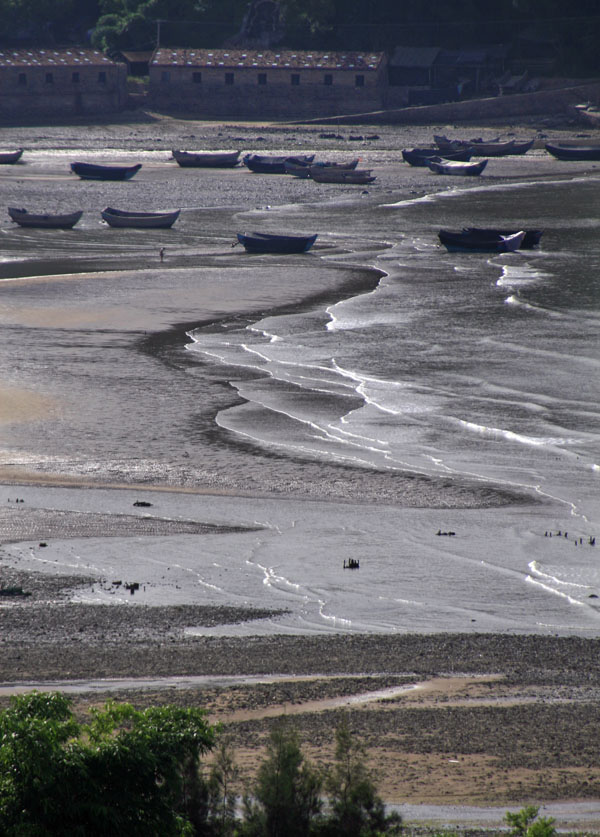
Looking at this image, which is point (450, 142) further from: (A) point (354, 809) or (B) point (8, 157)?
(A) point (354, 809)

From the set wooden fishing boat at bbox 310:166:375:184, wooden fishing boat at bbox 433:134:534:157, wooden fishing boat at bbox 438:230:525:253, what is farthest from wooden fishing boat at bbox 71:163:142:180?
wooden fishing boat at bbox 438:230:525:253

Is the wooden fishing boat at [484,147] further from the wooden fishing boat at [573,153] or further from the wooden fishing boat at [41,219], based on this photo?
the wooden fishing boat at [41,219]

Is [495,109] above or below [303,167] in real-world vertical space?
above

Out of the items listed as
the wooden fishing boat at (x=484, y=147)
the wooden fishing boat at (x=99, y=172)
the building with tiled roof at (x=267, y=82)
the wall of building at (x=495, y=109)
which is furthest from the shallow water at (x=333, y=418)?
the building with tiled roof at (x=267, y=82)

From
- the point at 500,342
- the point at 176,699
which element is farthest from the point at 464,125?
the point at 176,699

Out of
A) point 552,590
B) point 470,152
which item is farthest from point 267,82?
point 552,590

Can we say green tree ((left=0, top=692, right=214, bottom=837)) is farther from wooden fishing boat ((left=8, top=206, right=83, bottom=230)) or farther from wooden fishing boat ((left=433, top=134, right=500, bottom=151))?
wooden fishing boat ((left=433, top=134, right=500, bottom=151))
